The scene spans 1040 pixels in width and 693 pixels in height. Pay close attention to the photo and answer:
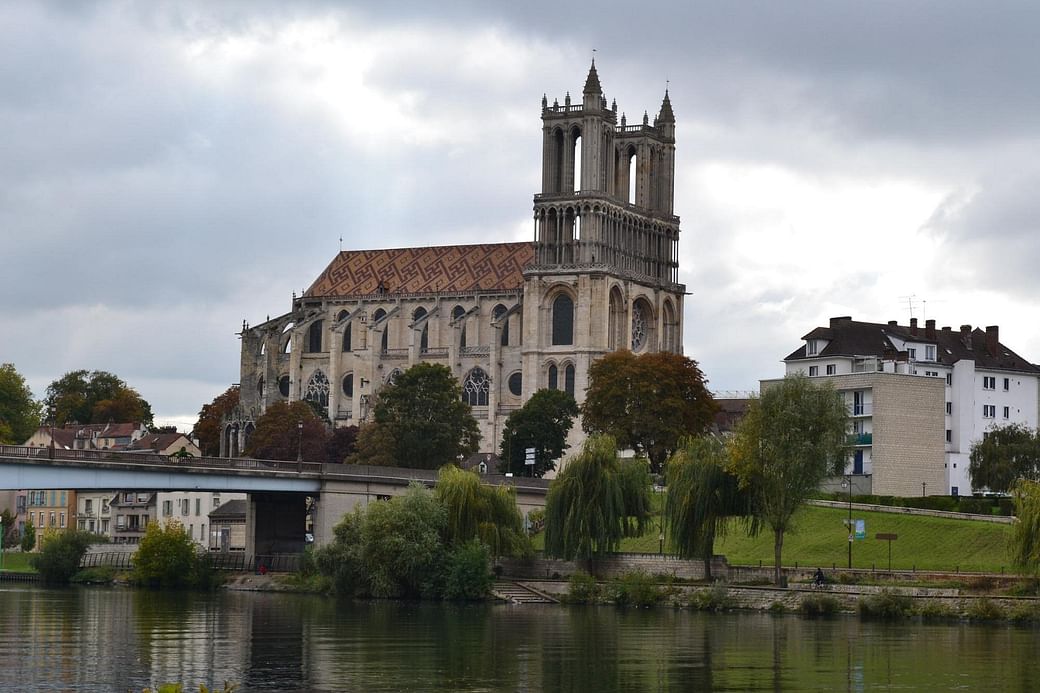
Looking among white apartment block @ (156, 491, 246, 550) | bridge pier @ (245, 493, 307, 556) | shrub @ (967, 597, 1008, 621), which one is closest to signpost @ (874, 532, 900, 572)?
shrub @ (967, 597, 1008, 621)

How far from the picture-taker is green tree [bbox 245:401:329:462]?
459 ft

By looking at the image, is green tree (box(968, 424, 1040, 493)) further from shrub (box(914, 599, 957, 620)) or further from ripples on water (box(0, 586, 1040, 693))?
ripples on water (box(0, 586, 1040, 693))

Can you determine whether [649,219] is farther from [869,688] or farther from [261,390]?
[869,688]

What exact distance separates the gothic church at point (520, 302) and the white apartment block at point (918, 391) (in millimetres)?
31625

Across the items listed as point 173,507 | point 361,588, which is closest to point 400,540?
point 361,588

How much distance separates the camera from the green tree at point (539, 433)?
130 metres

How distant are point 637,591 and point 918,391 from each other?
34867 millimetres

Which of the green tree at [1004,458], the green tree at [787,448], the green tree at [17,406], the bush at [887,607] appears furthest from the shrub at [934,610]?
the green tree at [17,406]

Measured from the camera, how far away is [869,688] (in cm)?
4616

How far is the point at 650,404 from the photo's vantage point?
4796 inches

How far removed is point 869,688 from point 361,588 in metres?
41.2

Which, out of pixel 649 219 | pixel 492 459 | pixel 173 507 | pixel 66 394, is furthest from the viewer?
pixel 66 394

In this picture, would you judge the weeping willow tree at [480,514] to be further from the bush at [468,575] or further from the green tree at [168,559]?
the green tree at [168,559]

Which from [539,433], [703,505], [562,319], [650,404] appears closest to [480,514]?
[703,505]
